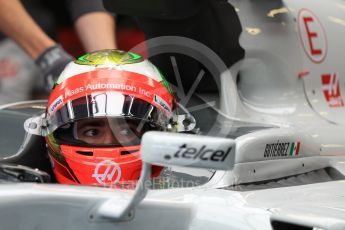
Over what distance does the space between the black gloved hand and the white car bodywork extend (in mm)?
970

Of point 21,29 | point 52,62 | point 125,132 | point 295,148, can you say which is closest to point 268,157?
point 295,148

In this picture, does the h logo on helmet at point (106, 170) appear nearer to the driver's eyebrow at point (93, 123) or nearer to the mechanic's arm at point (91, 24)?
the driver's eyebrow at point (93, 123)

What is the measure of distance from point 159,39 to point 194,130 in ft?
1.90

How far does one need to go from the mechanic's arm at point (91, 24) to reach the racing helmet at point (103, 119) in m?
1.51

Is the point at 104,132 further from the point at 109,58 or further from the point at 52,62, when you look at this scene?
the point at 52,62

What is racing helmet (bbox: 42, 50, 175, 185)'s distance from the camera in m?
2.54

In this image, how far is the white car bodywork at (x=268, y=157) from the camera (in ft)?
6.84

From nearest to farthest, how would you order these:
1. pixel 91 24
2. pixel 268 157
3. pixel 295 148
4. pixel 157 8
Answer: pixel 268 157
pixel 295 148
pixel 157 8
pixel 91 24

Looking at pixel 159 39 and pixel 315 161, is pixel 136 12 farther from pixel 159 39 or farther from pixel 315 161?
pixel 315 161

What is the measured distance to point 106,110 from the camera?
2551mm

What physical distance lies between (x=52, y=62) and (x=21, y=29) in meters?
0.21

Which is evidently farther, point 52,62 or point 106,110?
point 52,62

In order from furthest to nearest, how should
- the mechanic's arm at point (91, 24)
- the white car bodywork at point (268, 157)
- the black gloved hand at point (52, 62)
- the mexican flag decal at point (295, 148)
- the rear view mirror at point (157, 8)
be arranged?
the mechanic's arm at point (91, 24)
the black gloved hand at point (52, 62)
the rear view mirror at point (157, 8)
the mexican flag decal at point (295, 148)
the white car bodywork at point (268, 157)

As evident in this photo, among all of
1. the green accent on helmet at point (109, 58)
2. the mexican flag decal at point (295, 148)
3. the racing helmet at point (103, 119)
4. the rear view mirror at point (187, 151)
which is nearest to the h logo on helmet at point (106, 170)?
the racing helmet at point (103, 119)
